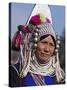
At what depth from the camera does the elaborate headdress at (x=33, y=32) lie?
2006mm

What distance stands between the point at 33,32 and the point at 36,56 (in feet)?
0.51

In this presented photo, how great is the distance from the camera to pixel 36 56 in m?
2.04

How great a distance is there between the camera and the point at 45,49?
6.77 feet

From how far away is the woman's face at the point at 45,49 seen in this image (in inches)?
80.7

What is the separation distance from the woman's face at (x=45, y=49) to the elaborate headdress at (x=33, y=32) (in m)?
0.03

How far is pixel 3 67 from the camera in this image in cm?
198

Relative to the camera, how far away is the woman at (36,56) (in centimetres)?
200

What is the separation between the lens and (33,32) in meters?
2.04

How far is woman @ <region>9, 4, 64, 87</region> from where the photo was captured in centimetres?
200

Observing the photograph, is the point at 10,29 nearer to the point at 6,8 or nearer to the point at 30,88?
the point at 6,8

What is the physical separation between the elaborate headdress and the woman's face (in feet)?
0.11

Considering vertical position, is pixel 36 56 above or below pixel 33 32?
below

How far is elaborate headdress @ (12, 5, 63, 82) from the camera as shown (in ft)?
6.58

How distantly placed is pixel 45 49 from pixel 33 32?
5.4 inches
